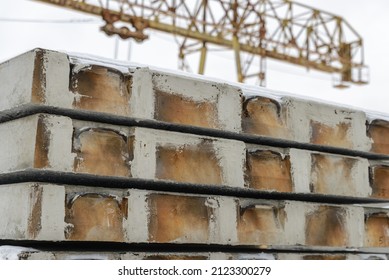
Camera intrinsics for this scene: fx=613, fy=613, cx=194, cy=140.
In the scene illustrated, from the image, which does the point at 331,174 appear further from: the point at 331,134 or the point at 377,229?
the point at 377,229

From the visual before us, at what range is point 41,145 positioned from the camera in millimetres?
2086

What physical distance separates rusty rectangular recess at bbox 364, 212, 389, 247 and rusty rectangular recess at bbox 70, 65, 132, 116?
4.65ft

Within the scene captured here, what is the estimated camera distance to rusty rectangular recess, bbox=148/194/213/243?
7.55 feet

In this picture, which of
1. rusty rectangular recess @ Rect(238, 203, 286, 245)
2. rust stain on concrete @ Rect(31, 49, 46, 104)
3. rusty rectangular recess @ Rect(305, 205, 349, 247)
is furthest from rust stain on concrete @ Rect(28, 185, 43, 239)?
rusty rectangular recess @ Rect(305, 205, 349, 247)

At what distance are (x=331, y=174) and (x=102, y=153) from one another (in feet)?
3.89

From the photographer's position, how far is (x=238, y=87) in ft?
8.73

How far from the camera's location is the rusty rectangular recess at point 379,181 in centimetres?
307

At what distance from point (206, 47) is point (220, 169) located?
17492mm

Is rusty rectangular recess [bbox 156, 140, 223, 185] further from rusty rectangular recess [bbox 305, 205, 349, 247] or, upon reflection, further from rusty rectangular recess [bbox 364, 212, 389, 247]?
rusty rectangular recess [bbox 364, 212, 389, 247]

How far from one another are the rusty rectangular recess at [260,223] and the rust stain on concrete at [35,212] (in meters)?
0.87

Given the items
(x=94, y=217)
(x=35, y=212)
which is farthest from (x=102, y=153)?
(x=35, y=212)

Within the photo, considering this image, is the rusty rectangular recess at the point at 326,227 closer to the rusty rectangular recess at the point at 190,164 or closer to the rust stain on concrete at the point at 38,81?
the rusty rectangular recess at the point at 190,164

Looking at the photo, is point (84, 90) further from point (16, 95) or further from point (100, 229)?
point (100, 229)

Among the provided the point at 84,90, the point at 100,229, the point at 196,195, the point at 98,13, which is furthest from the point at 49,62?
the point at 98,13
